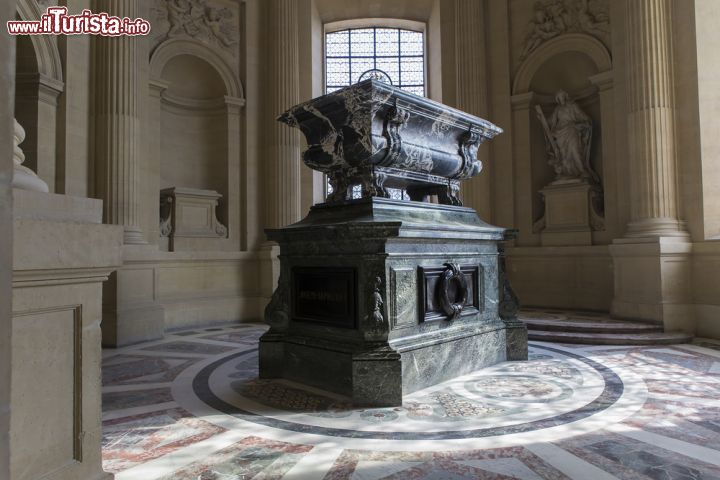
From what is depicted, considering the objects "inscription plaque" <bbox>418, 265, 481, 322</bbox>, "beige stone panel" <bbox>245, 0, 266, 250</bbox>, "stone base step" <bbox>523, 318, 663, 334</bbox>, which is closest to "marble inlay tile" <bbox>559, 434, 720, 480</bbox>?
"inscription plaque" <bbox>418, 265, 481, 322</bbox>

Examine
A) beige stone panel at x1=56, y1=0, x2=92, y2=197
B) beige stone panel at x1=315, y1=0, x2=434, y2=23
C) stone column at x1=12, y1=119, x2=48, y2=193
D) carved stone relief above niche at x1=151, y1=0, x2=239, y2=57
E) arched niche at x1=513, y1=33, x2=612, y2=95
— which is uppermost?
beige stone panel at x1=315, y1=0, x2=434, y2=23

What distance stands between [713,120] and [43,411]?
8899mm

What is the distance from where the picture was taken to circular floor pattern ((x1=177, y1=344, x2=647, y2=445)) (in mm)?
3379

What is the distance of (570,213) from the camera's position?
975cm

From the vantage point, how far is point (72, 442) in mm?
2033

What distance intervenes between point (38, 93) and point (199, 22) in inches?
156

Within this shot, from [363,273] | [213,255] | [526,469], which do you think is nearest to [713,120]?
[363,273]

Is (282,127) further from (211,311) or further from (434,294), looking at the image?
(434,294)

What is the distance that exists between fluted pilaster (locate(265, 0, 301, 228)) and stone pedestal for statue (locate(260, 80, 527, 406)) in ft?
15.3

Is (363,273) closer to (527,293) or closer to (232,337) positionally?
(232,337)

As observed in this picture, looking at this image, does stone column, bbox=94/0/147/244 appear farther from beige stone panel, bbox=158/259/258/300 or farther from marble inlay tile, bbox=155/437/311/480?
marble inlay tile, bbox=155/437/311/480

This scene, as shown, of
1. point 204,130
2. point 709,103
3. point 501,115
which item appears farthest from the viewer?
point 501,115

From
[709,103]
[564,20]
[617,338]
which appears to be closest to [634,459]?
[617,338]

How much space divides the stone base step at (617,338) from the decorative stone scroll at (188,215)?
6.16 m
